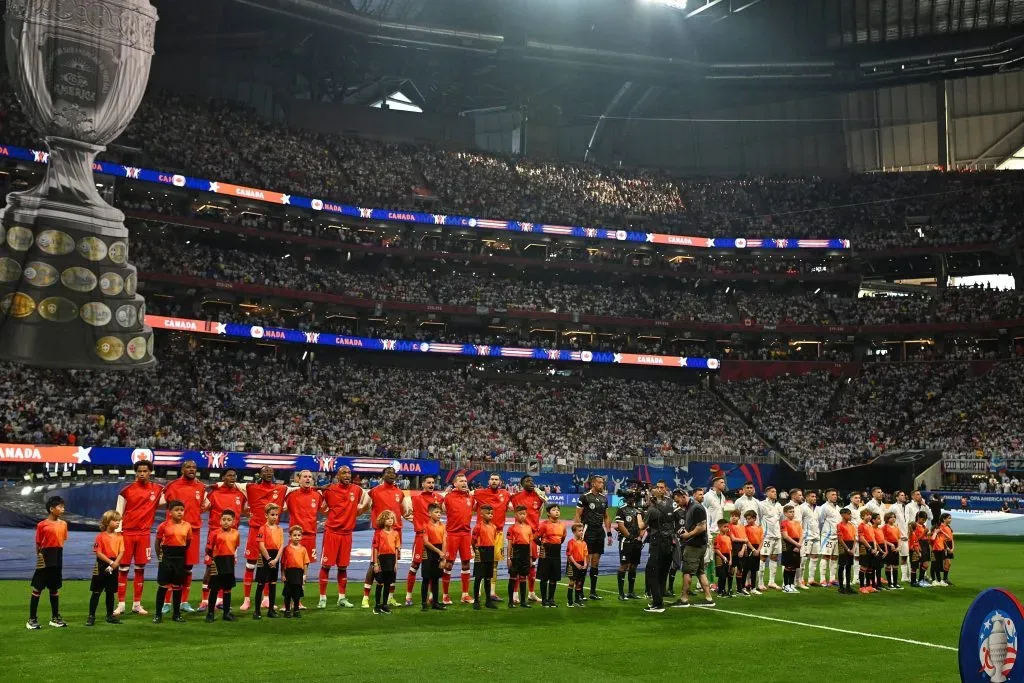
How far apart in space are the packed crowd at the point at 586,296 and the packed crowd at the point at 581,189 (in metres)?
4.66

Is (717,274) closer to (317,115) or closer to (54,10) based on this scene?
(317,115)

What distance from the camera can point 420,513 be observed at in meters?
16.8

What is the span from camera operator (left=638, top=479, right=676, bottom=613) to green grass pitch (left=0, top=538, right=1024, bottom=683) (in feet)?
1.43

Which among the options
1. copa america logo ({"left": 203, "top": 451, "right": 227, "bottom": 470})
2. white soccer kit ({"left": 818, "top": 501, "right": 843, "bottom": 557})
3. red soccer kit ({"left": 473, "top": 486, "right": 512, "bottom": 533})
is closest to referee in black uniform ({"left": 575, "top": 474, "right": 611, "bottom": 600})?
red soccer kit ({"left": 473, "top": 486, "right": 512, "bottom": 533})

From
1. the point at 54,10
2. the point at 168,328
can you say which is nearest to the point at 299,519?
the point at 54,10

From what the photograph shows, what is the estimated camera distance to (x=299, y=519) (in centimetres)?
1656

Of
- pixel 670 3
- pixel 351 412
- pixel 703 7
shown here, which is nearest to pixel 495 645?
pixel 351 412

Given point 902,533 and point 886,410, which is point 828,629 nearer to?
point 902,533

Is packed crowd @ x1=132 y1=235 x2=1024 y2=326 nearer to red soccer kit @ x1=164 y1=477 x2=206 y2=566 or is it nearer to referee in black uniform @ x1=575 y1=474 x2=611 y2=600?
red soccer kit @ x1=164 y1=477 x2=206 y2=566

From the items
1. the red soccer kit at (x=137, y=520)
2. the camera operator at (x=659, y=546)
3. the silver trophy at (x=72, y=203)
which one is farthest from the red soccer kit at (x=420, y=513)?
the silver trophy at (x=72, y=203)

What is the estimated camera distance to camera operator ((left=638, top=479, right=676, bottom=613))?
1684cm

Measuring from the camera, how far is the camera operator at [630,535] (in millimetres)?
17969

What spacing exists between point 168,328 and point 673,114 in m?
50.6

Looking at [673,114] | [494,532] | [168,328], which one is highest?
[673,114]
